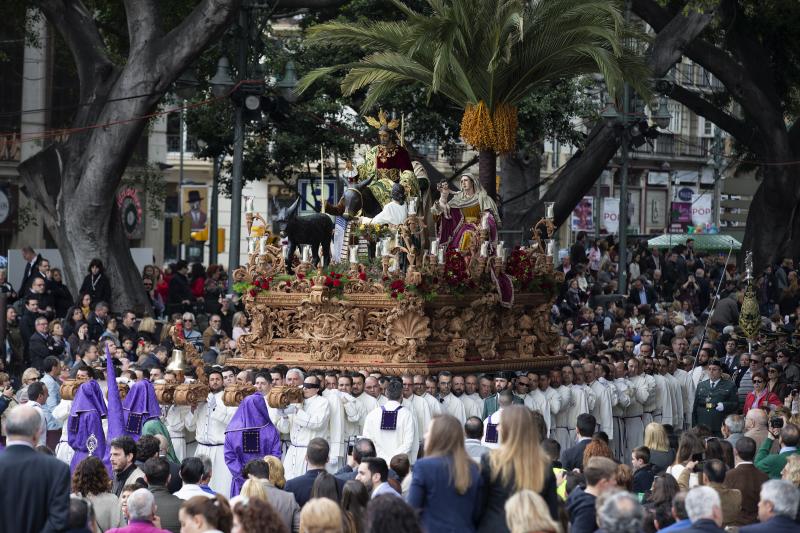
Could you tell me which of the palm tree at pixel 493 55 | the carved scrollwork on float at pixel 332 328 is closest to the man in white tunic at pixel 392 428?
the carved scrollwork on float at pixel 332 328

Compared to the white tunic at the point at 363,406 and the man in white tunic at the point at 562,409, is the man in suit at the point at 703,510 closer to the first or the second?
the white tunic at the point at 363,406

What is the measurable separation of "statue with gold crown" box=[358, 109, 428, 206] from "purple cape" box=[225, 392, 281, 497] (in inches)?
237

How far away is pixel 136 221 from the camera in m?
35.4

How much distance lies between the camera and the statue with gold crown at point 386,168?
20.1m

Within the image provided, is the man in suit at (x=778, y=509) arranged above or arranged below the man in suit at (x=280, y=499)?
above

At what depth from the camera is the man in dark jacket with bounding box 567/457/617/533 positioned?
31.8 ft

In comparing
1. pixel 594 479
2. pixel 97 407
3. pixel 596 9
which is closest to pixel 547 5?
pixel 596 9

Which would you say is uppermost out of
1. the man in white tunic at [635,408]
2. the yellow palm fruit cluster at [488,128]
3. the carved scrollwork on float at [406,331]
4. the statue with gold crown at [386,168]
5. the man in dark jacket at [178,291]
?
the yellow palm fruit cluster at [488,128]

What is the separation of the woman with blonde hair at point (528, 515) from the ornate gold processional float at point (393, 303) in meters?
10.1

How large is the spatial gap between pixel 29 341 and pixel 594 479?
12.0 meters

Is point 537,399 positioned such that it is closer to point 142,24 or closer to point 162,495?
point 162,495

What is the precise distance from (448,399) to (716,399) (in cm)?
467

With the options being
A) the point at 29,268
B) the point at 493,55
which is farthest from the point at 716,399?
the point at 29,268

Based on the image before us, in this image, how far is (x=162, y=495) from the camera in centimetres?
1070
